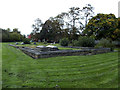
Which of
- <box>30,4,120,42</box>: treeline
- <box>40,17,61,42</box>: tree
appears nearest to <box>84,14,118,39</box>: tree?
<box>30,4,120,42</box>: treeline

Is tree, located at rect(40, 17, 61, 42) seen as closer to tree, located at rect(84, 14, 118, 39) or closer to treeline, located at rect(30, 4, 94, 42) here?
treeline, located at rect(30, 4, 94, 42)

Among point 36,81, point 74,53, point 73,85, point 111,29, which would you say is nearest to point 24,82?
point 36,81

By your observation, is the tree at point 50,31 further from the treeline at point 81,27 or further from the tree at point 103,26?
the tree at point 103,26

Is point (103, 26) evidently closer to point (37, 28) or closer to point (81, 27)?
point (81, 27)

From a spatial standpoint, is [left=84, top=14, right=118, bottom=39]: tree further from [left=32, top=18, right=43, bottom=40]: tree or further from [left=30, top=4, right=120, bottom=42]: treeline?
[left=32, top=18, right=43, bottom=40]: tree

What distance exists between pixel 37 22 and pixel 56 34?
10746mm

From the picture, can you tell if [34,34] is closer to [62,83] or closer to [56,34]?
[56,34]

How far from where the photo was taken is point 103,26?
2309 cm

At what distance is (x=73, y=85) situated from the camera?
3.65 metres

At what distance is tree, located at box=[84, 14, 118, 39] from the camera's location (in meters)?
21.9

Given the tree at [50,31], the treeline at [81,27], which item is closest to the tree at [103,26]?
the treeline at [81,27]

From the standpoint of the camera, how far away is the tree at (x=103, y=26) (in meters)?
21.9

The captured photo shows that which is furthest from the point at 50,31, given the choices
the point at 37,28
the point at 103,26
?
the point at 103,26

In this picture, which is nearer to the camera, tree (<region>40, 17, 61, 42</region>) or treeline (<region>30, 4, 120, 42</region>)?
treeline (<region>30, 4, 120, 42</region>)
